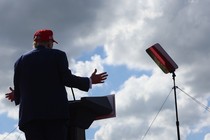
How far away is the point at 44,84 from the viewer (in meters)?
2.47

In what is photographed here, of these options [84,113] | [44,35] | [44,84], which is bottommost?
[84,113]

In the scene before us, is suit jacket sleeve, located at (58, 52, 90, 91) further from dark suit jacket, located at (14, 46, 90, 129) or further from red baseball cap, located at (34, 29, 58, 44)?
red baseball cap, located at (34, 29, 58, 44)

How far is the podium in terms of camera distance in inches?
95.6

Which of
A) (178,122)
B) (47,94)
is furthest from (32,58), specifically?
(178,122)

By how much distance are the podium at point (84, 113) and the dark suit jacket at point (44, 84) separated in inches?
3.3

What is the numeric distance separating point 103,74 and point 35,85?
384mm

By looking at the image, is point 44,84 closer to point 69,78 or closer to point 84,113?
point 69,78

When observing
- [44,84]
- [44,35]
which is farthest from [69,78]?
[44,35]

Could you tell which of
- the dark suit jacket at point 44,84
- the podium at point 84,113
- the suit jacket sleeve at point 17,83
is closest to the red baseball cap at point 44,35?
the dark suit jacket at point 44,84

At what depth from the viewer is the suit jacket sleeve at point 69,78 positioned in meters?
2.48

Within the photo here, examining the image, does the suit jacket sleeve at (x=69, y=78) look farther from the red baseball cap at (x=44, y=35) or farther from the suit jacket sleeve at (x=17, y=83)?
the suit jacket sleeve at (x=17, y=83)

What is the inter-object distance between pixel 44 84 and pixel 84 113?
0.26m

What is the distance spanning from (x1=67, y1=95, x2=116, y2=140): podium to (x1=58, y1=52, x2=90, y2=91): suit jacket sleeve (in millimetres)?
97

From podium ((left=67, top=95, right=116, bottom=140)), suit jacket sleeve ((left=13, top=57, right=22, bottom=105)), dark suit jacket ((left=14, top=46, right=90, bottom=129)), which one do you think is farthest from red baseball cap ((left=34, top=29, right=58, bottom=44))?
podium ((left=67, top=95, right=116, bottom=140))
